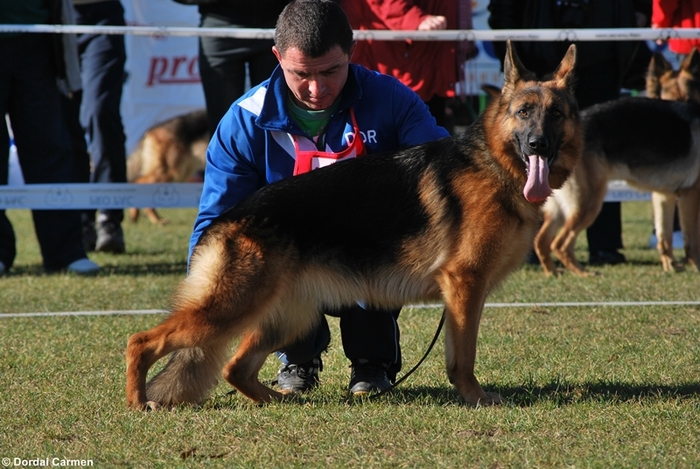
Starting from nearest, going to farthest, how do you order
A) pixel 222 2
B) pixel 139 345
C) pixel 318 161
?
pixel 139 345, pixel 318 161, pixel 222 2

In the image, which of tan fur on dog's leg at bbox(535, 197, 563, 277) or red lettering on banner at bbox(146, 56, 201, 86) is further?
red lettering on banner at bbox(146, 56, 201, 86)

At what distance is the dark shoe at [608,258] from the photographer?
747 centimetres

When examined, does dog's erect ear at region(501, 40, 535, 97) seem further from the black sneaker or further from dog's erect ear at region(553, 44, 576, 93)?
the black sneaker

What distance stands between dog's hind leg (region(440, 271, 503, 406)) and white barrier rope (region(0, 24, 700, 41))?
3.33 meters

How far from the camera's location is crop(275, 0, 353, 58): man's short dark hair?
355 centimetres

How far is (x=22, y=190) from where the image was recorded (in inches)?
264

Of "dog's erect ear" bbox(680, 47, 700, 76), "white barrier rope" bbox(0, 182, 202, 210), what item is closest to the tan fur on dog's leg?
"dog's erect ear" bbox(680, 47, 700, 76)

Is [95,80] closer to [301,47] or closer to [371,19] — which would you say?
[371,19]

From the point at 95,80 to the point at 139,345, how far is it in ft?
16.5

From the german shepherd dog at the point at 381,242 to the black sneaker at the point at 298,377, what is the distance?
16.7 inches

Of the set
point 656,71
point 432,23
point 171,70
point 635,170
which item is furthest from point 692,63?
point 171,70

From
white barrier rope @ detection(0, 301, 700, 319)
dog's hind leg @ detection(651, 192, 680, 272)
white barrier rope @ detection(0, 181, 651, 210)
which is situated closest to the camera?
white barrier rope @ detection(0, 301, 700, 319)

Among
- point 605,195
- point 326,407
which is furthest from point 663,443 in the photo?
point 605,195

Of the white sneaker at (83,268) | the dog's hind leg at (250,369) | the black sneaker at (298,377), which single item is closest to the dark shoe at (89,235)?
the white sneaker at (83,268)
